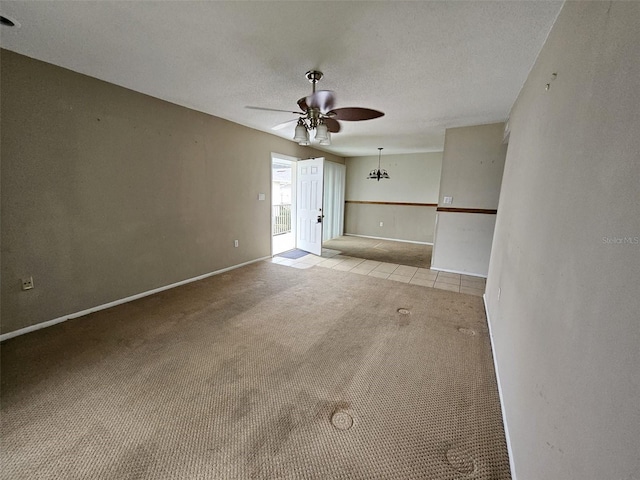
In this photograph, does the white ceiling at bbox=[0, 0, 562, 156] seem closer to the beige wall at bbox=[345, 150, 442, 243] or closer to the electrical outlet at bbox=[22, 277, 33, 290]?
the electrical outlet at bbox=[22, 277, 33, 290]

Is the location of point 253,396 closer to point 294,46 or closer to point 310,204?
point 294,46

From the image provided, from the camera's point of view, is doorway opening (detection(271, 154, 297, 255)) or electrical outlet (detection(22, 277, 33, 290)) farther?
doorway opening (detection(271, 154, 297, 255))

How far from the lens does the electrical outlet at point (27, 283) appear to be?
87.7 inches

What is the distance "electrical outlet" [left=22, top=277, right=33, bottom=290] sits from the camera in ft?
7.30

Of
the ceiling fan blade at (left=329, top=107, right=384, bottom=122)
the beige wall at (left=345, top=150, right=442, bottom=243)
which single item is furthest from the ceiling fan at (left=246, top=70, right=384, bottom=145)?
the beige wall at (left=345, top=150, right=442, bottom=243)

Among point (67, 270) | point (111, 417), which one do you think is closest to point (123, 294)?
point (67, 270)

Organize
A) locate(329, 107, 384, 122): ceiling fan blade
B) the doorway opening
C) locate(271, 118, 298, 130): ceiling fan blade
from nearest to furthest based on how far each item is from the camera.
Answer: locate(329, 107, 384, 122): ceiling fan blade
locate(271, 118, 298, 130): ceiling fan blade
the doorway opening

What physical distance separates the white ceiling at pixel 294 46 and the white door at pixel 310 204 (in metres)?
2.12

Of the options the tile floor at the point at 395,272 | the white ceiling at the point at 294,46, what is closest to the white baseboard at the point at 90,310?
the tile floor at the point at 395,272

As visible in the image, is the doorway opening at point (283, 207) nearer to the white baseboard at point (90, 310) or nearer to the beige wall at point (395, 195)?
the white baseboard at point (90, 310)

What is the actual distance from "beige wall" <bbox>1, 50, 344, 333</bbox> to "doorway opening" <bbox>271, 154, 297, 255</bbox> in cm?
158

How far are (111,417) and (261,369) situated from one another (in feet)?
2.82

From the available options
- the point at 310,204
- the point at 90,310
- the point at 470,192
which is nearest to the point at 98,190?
the point at 90,310

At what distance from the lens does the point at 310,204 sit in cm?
521
